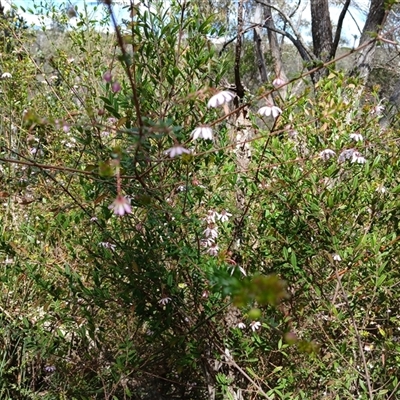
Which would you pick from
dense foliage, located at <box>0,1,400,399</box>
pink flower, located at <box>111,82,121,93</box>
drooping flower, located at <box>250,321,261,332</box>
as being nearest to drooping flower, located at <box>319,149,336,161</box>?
dense foliage, located at <box>0,1,400,399</box>

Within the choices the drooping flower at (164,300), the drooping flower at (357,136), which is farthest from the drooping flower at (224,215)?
the drooping flower at (357,136)

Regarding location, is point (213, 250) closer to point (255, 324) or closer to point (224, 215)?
point (224, 215)

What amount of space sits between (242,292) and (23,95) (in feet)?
11.1

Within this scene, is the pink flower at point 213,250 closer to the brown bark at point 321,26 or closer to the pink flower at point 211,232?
the pink flower at point 211,232

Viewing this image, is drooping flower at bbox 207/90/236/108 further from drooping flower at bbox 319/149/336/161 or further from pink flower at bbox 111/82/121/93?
drooping flower at bbox 319/149/336/161

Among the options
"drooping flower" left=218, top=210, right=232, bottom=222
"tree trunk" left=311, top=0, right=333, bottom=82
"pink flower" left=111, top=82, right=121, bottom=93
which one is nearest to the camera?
"pink flower" left=111, top=82, right=121, bottom=93

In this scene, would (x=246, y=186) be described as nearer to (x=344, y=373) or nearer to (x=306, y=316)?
(x=306, y=316)

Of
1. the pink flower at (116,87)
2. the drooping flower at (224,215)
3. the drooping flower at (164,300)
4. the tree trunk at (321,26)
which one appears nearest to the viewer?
the pink flower at (116,87)

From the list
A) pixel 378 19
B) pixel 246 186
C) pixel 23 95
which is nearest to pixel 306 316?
pixel 246 186

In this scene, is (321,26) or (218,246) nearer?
(218,246)

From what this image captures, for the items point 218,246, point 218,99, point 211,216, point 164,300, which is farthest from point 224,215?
point 218,99

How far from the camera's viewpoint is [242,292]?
2.71 feet

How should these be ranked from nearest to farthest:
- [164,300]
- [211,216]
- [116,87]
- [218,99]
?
1. [116,87]
2. [218,99]
3. [164,300]
4. [211,216]

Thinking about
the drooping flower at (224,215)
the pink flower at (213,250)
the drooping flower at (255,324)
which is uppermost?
the drooping flower at (224,215)
